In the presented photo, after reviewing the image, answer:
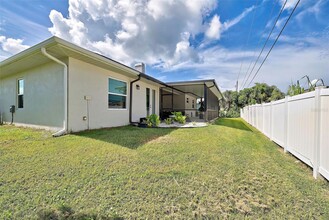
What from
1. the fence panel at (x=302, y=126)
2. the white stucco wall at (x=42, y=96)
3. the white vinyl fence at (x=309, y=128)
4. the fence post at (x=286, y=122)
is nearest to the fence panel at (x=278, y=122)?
the white vinyl fence at (x=309, y=128)

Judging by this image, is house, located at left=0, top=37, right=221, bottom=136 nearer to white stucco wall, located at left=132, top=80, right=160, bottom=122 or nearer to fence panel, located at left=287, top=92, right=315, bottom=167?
white stucco wall, located at left=132, top=80, right=160, bottom=122

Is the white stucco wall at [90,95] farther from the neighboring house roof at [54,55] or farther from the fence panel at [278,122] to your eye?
the fence panel at [278,122]

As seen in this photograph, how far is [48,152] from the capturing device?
3.85 m

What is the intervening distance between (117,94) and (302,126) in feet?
24.0

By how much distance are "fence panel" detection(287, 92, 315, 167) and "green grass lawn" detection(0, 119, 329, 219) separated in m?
0.28

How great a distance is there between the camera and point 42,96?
673cm

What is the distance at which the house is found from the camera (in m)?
5.74

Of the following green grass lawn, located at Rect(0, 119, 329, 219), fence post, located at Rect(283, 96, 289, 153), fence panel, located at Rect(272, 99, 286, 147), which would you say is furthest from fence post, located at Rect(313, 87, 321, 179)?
fence panel, located at Rect(272, 99, 286, 147)

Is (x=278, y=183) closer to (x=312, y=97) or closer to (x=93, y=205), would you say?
(x=312, y=97)

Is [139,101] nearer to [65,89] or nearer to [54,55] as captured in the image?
[65,89]

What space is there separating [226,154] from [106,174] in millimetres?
2863

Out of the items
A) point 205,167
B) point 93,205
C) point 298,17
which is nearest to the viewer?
point 93,205

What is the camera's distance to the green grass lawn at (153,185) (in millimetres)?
1948

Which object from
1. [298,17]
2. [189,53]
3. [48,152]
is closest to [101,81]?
[48,152]
